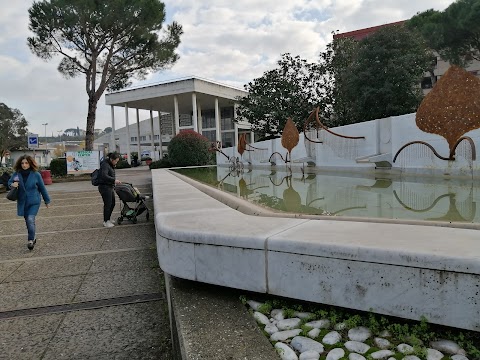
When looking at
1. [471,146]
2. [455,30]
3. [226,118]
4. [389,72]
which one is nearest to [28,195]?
[471,146]

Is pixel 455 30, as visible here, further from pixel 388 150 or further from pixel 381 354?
pixel 381 354

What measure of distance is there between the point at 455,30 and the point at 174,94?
2504cm

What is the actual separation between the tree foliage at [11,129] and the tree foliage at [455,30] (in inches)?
1912

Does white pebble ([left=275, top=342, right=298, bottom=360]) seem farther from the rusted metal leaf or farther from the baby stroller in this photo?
the rusted metal leaf

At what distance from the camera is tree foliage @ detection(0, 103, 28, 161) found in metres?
49.3

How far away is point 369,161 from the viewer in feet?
36.0

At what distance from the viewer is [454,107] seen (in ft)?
24.7

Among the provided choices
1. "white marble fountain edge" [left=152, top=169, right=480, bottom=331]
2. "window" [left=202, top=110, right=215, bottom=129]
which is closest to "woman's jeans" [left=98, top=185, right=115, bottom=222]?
"white marble fountain edge" [left=152, top=169, right=480, bottom=331]

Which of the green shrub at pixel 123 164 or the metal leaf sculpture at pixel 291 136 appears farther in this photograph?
the green shrub at pixel 123 164

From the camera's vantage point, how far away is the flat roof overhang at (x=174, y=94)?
37.4 meters

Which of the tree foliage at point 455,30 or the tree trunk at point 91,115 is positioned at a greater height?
the tree foliage at point 455,30

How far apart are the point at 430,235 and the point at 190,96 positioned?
4003cm

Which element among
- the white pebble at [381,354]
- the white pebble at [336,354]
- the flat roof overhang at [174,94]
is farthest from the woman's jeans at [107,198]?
the flat roof overhang at [174,94]

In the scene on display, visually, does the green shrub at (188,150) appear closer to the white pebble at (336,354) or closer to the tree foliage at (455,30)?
the tree foliage at (455,30)
